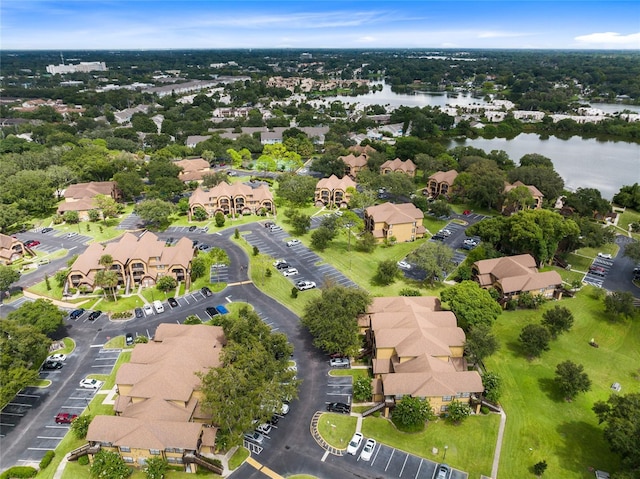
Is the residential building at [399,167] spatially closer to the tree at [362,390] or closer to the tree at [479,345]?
the tree at [479,345]

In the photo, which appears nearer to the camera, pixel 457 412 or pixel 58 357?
pixel 457 412

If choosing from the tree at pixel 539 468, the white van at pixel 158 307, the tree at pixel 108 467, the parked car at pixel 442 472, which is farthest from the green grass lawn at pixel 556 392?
the white van at pixel 158 307

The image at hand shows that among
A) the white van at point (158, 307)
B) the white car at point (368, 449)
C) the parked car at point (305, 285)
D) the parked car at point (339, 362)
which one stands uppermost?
the parked car at point (305, 285)

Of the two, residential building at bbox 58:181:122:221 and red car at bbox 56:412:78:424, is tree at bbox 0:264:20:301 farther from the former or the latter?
residential building at bbox 58:181:122:221

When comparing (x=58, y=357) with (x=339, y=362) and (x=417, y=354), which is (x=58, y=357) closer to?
(x=339, y=362)

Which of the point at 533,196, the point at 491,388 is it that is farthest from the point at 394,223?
the point at 491,388
